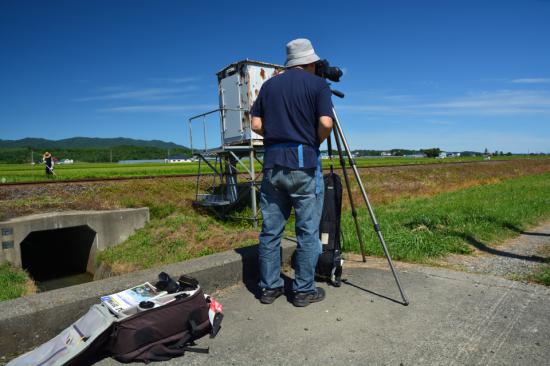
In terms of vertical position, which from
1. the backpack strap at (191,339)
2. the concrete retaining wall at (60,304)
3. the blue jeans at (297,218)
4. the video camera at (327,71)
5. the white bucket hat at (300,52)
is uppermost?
the white bucket hat at (300,52)

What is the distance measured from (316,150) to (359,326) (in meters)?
1.52

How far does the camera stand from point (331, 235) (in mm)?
4148

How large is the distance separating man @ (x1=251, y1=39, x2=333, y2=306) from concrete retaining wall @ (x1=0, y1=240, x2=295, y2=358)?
57cm

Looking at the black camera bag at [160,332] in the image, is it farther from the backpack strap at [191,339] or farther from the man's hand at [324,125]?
the man's hand at [324,125]

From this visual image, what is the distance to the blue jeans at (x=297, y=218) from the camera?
349cm

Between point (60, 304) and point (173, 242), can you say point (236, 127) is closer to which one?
point (173, 242)

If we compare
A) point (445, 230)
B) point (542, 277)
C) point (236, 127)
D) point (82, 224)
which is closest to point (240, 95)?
point (236, 127)

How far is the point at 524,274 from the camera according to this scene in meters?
4.37

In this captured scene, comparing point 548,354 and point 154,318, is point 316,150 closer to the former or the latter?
point 154,318

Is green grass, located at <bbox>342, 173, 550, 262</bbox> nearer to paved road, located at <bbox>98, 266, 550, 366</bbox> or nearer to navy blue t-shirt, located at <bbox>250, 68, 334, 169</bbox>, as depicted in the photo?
paved road, located at <bbox>98, 266, 550, 366</bbox>

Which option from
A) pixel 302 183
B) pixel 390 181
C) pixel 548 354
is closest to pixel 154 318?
pixel 302 183

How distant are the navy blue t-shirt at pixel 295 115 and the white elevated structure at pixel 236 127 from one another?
8189 mm

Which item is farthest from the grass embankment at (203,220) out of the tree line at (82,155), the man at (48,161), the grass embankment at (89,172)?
the tree line at (82,155)

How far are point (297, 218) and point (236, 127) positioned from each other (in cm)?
903
